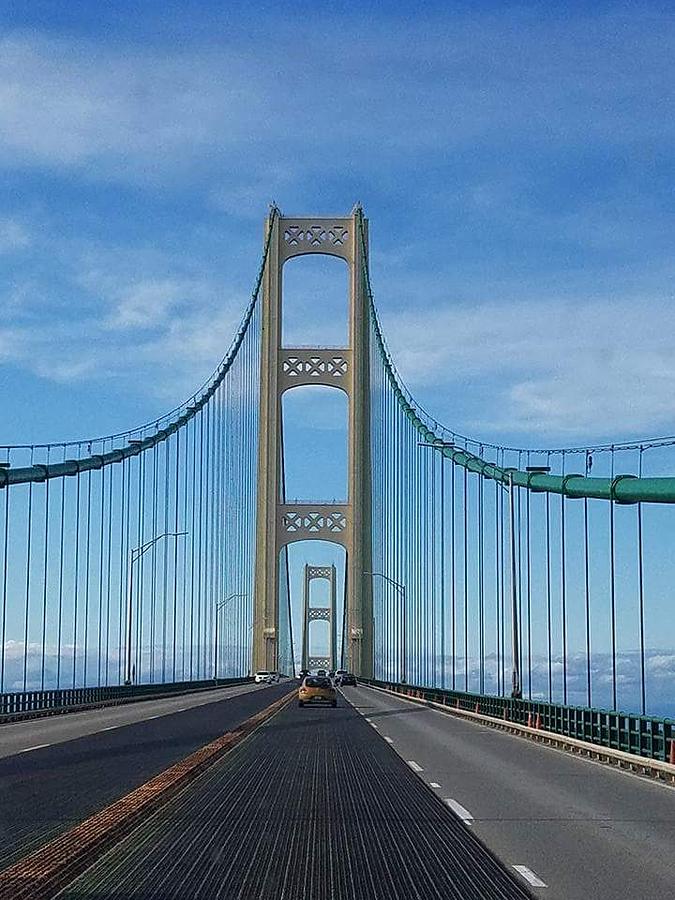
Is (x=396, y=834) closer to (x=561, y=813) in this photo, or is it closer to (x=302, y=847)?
(x=302, y=847)

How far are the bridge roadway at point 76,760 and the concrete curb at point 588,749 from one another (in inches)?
282

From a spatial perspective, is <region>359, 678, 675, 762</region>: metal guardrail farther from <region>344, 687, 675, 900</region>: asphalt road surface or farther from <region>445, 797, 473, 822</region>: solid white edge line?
<region>445, 797, 473, 822</region>: solid white edge line

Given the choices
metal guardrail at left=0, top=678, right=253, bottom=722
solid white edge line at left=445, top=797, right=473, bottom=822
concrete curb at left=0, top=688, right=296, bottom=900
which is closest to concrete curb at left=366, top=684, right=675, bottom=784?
solid white edge line at left=445, top=797, right=473, bottom=822

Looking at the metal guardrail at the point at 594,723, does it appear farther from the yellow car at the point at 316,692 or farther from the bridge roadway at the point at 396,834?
the yellow car at the point at 316,692

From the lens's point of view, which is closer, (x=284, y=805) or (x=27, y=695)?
(x=284, y=805)

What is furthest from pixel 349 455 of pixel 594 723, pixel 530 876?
pixel 530 876

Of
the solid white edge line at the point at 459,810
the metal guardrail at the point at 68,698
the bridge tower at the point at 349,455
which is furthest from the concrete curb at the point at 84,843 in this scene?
the bridge tower at the point at 349,455

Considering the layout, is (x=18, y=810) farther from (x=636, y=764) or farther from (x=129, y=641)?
(x=129, y=641)

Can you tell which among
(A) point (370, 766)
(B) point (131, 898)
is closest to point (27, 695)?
(A) point (370, 766)

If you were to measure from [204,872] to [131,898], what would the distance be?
137 cm

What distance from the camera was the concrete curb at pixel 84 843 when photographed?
10.9 m

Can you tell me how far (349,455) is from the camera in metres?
102

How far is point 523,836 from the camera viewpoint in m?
14.5

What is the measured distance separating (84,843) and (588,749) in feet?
56.7
